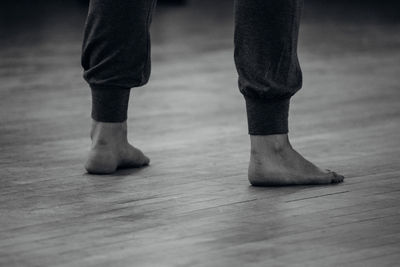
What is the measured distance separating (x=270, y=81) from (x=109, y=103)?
325mm

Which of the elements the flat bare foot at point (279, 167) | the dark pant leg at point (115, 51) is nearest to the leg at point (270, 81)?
the flat bare foot at point (279, 167)

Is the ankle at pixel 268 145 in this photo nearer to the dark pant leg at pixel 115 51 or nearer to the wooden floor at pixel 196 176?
the wooden floor at pixel 196 176

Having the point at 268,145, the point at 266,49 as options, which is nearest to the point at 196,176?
the point at 268,145

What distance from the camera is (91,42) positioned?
1933 mm

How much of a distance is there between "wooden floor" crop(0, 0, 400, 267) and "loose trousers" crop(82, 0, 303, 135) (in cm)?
13

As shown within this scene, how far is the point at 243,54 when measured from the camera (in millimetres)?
1792

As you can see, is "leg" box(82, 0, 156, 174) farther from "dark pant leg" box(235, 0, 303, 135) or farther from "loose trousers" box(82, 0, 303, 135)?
"dark pant leg" box(235, 0, 303, 135)

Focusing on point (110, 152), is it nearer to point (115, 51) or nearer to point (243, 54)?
point (115, 51)

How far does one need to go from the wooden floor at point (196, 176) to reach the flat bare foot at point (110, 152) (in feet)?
0.10

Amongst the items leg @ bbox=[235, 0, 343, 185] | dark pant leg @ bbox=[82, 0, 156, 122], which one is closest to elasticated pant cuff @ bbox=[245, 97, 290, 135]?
leg @ bbox=[235, 0, 343, 185]

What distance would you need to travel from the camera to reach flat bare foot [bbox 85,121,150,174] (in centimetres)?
192

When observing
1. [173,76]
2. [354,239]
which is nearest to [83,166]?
[354,239]

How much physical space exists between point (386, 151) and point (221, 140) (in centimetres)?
35

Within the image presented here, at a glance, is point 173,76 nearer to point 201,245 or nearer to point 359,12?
point 201,245
